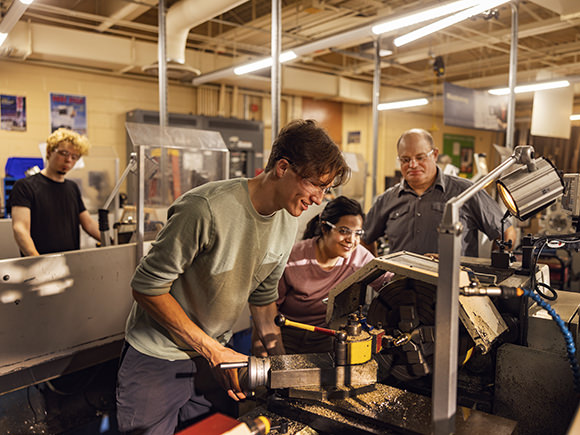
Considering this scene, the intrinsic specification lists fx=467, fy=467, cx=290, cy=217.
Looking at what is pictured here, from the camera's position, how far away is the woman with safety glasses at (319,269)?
1.83 metres

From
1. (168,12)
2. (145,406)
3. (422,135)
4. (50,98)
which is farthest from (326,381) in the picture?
(50,98)

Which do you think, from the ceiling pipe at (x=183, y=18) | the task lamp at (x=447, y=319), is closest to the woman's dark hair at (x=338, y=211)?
the task lamp at (x=447, y=319)

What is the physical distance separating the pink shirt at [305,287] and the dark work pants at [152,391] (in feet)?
1.67

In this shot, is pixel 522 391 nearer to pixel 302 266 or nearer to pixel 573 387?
pixel 573 387

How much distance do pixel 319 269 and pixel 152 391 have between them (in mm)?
836

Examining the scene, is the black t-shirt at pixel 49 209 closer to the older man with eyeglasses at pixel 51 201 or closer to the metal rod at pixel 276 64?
the older man with eyeglasses at pixel 51 201

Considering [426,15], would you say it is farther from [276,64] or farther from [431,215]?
[431,215]

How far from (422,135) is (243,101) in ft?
19.1

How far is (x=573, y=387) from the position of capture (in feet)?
3.34

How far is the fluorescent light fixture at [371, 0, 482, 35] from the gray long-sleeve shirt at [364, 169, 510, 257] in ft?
3.40

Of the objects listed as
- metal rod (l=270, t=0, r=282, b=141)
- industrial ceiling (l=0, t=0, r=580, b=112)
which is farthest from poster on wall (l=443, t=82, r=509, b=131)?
metal rod (l=270, t=0, r=282, b=141)

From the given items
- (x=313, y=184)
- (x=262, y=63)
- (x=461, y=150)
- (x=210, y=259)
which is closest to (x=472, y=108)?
(x=262, y=63)

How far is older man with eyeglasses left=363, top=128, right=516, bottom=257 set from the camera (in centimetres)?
226

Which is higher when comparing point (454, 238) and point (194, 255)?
point (454, 238)
